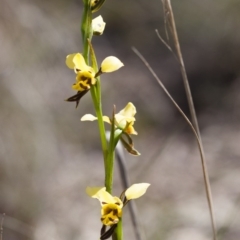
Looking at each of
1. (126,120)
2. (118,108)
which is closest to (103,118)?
(126,120)

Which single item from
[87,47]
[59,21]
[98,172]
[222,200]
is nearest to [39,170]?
[98,172]

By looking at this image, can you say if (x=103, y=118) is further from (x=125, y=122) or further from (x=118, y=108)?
(x=118, y=108)

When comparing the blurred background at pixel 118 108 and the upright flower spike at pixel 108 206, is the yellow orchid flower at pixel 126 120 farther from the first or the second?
the blurred background at pixel 118 108

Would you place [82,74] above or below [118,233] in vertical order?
above

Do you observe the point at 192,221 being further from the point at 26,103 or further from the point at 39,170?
the point at 26,103

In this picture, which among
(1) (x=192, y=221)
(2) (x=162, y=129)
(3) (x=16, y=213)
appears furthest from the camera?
(2) (x=162, y=129)

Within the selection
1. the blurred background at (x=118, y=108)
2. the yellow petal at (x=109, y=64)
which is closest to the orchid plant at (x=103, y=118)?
the yellow petal at (x=109, y=64)

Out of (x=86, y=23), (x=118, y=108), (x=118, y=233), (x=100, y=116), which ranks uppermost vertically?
(x=118, y=108)
